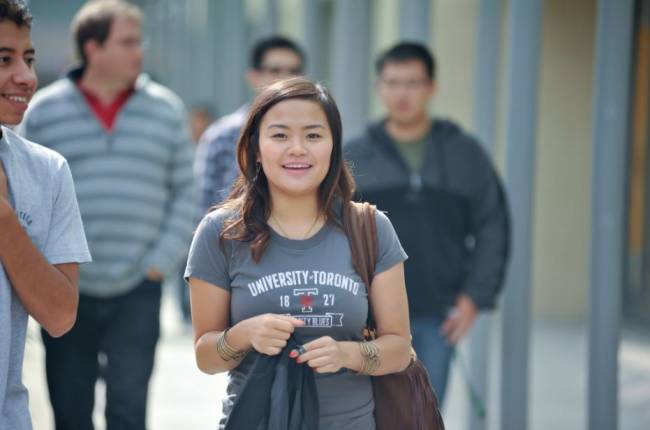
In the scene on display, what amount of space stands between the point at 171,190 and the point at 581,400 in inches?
150

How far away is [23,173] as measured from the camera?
323cm

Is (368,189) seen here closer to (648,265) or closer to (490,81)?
(490,81)

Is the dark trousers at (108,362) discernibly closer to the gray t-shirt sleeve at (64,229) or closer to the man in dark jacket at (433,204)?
the man in dark jacket at (433,204)

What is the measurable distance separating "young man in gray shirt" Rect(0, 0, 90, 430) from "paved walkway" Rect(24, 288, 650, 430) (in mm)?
3479

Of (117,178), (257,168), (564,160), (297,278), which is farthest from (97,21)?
(564,160)

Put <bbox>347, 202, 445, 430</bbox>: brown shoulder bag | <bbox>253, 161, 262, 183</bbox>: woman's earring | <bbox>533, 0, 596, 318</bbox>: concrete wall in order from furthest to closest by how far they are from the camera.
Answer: <bbox>533, 0, 596, 318</bbox>: concrete wall < <bbox>253, 161, 262, 183</bbox>: woman's earring < <bbox>347, 202, 445, 430</bbox>: brown shoulder bag

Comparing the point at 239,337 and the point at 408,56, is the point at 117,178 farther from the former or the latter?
the point at 239,337

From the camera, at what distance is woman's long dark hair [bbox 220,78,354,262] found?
3416 mm

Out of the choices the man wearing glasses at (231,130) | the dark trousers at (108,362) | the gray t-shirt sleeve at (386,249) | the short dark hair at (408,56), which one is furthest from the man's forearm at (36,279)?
the man wearing glasses at (231,130)

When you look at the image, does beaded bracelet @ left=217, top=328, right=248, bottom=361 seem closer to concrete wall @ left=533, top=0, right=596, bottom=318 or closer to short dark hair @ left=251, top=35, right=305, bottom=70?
short dark hair @ left=251, top=35, right=305, bottom=70

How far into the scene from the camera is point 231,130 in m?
6.40

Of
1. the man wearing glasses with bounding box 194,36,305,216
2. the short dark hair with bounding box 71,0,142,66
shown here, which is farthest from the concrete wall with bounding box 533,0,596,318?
the short dark hair with bounding box 71,0,142,66

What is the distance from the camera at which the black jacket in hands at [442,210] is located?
5.65 metres

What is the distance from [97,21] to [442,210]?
182cm
